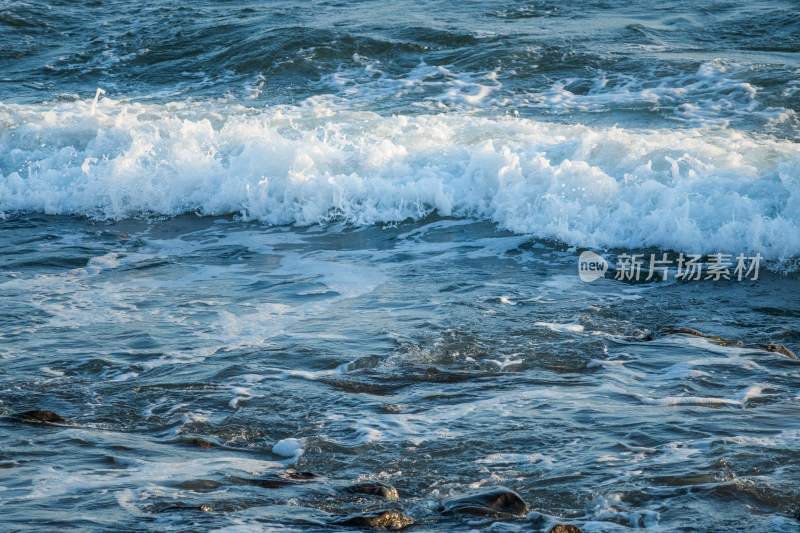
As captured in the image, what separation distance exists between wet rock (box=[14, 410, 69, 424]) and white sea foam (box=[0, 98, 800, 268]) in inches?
123

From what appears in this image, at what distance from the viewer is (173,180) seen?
8633 millimetres

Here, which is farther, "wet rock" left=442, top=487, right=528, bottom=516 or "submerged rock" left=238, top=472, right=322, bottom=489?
"submerged rock" left=238, top=472, right=322, bottom=489

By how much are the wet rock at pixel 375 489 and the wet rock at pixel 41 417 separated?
4.82ft

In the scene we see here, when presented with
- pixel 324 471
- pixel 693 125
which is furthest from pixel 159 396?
pixel 693 125

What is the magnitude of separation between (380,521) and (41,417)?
5.91ft

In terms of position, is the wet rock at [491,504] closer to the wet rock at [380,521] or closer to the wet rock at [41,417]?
the wet rock at [380,521]

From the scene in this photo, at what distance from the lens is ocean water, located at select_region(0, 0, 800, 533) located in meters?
3.18

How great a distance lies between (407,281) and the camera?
6.17m

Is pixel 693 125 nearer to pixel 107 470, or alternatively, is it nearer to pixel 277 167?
pixel 277 167

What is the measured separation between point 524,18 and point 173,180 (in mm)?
8884

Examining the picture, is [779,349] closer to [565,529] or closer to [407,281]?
[565,529]

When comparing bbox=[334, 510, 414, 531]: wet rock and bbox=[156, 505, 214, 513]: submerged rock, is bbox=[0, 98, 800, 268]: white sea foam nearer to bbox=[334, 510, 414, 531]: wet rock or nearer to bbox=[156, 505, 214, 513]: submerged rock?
bbox=[156, 505, 214, 513]: submerged rock

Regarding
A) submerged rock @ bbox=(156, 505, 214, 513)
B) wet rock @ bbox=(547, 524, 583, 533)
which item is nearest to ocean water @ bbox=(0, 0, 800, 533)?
submerged rock @ bbox=(156, 505, 214, 513)

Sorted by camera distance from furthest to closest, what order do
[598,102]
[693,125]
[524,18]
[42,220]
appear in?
1. [524,18]
2. [598,102]
3. [693,125]
4. [42,220]
